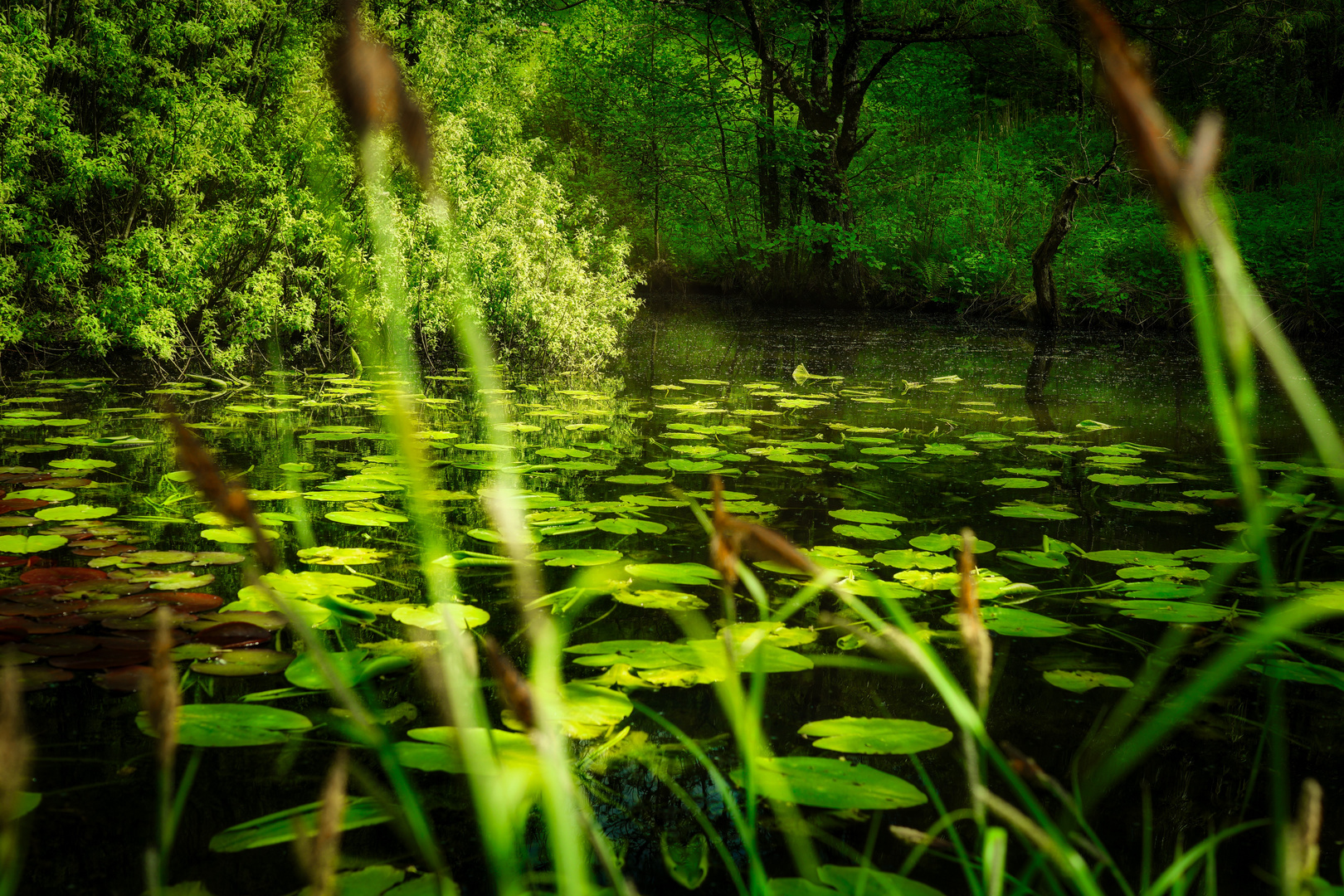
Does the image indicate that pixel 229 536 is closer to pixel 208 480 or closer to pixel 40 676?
pixel 40 676

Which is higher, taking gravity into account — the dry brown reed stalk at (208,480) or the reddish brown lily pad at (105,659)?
the dry brown reed stalk at (208,480)

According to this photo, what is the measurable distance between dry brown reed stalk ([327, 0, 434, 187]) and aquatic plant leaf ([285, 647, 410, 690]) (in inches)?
42.4

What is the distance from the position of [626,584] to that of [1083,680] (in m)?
0.89

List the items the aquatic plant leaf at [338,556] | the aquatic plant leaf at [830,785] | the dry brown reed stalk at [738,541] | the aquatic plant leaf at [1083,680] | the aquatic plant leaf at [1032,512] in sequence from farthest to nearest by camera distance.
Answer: the aquatic plant leaf at [1032,512]
the aquatic plant leaf at [338,556]
the aquatic plant leaf at [1083,680]
the aquatic plant leaf at [830,785]
the dry brown reed stalk at [738,541]

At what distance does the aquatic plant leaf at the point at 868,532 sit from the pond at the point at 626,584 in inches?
0.4

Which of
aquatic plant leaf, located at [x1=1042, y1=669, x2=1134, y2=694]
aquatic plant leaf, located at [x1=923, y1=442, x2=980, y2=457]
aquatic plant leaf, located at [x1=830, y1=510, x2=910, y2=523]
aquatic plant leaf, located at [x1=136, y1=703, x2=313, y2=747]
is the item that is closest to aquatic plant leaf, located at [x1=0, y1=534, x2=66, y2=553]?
aquatic plant leaf, located at [x1=136, y1=703, x2=313, y2=747]

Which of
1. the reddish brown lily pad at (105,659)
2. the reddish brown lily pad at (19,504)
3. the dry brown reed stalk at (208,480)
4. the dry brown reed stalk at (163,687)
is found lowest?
the reddish brown lily pad at (105,659)

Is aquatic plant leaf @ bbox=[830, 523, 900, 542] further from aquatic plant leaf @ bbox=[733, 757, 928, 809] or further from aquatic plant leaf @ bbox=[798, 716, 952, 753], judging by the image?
aquatic plant leaf @ bbox=[733, 757, 928, 809]

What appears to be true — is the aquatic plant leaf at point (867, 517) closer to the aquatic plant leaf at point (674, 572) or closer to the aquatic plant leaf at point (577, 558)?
the aquatic plant leaf at point (674, 572)

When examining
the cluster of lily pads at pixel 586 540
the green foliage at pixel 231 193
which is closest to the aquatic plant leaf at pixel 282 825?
the cluster of lily pads at pixel 586 540

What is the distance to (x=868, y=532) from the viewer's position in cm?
234

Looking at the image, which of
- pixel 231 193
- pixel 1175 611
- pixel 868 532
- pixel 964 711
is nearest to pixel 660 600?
pixel 868 532

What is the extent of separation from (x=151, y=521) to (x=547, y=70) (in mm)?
14451

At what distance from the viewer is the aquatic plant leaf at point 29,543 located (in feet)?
6.17
